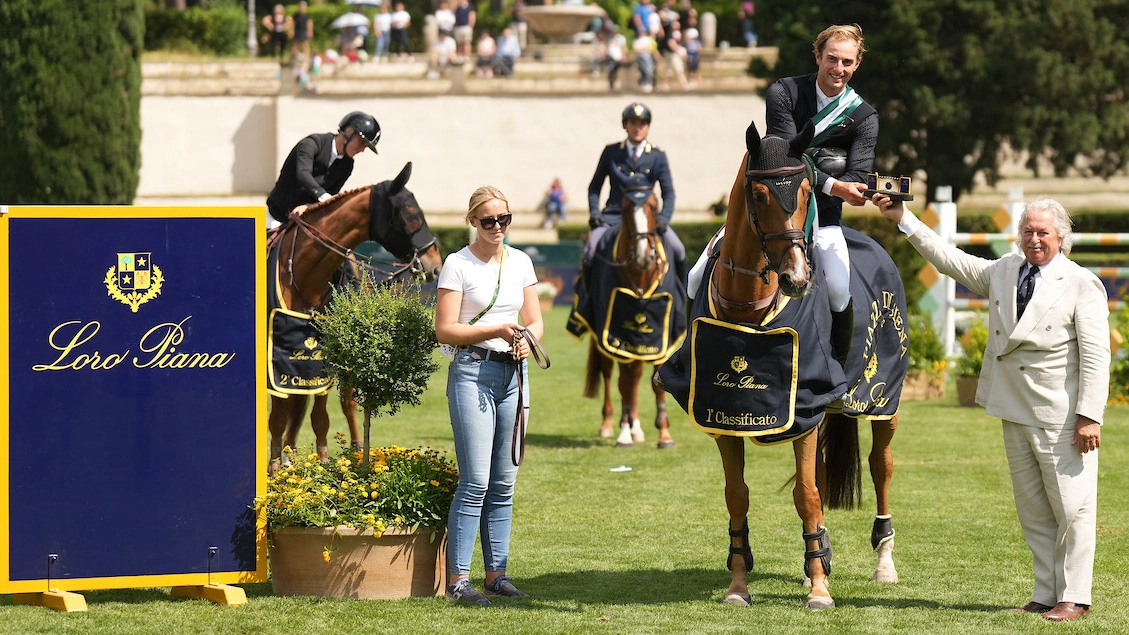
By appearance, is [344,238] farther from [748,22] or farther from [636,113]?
[748,22]

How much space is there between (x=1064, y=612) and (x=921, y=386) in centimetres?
888

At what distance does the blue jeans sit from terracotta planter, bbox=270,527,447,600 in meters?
0.20

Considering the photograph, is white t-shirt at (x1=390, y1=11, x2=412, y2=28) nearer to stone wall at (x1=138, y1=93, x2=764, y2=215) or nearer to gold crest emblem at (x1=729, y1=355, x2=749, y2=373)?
stone wall at (x1=138, y1=93, x2=764, y2=215)

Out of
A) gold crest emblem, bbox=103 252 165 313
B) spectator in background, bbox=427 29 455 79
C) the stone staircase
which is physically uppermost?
spectator in background, bbox=427 29 455 79

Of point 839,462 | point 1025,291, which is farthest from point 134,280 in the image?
point 1025,291

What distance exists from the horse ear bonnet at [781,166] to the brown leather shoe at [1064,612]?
2.17m

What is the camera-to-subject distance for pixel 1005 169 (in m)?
42.2

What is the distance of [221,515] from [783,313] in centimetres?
278

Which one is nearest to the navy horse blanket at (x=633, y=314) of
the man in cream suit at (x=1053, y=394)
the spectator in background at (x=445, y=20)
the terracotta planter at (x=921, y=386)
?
the terracotta planter at (x=921, y=386)

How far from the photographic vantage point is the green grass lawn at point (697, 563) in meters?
6.43

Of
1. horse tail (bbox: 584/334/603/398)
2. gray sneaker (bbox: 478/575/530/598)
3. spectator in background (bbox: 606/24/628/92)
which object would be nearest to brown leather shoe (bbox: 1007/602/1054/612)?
gray sneaker (bbox: 478/575/530/598)

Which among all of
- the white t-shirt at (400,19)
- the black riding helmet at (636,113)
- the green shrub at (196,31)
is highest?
the white t-shirt at (400,19)

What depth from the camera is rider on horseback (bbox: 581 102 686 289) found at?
1191 centimetres

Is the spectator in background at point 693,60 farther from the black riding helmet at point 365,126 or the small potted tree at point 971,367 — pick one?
the black riding helmet at point 365,126
